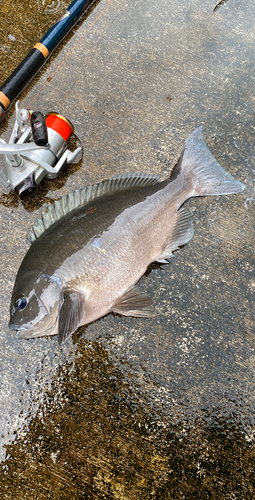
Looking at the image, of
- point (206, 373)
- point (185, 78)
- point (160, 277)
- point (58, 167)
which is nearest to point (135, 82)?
point (185, 78)

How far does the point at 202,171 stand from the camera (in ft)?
7.79

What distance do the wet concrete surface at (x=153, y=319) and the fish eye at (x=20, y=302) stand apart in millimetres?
487

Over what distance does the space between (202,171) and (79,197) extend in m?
0.95

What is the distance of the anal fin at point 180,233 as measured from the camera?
2.31 meters

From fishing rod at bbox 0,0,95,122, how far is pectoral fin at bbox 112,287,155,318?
1688 millimetres

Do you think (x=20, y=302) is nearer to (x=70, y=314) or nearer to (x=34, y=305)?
(x=34, y=305)

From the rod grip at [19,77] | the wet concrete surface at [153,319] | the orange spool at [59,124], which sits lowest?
the wet concrete surface at [153,319]

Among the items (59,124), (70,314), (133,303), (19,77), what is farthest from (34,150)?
(133,303)

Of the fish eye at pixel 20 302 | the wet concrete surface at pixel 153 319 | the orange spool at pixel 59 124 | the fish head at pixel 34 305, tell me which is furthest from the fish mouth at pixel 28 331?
the orange spool at pixel 59 124

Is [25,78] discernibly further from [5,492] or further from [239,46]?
[5,492]

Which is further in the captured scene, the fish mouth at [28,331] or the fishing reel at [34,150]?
the fishing reel at [34,150]

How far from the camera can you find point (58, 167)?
233cm

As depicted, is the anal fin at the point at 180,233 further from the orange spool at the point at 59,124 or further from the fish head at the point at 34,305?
the orange spool at the point at 59,124

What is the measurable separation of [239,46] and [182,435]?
3206mm
